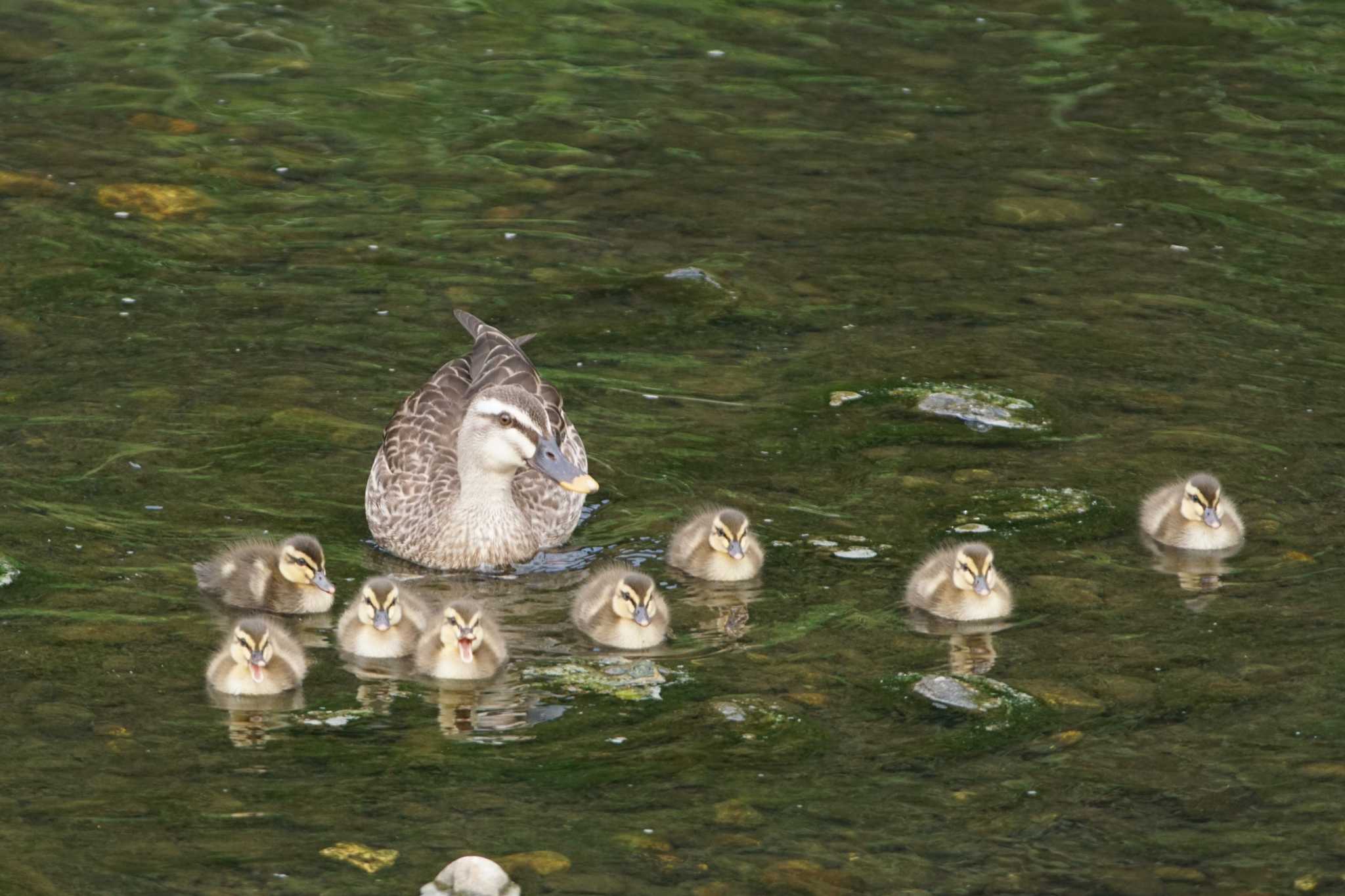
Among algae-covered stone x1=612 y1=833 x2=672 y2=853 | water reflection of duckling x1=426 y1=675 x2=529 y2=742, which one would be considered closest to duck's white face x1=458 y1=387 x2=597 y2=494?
water reflection of duckling x1=426 y1=675 x2=529 y2=742

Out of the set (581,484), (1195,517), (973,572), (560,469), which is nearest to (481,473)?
(560,469)

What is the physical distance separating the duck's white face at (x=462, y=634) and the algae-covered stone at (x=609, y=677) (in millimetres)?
267

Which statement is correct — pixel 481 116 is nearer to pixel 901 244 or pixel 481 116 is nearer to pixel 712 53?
pixel 712 53

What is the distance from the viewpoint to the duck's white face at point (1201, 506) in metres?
Answer: 9.21

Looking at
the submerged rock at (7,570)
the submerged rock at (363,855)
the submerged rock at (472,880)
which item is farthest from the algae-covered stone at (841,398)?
the submerged rock at (472,880)

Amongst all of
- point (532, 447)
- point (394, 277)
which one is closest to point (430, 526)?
point (532, 447)

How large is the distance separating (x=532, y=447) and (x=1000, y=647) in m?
2.37

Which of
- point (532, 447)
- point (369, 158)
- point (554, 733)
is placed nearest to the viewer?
point (554, 733)

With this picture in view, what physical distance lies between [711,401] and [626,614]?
3005 mm

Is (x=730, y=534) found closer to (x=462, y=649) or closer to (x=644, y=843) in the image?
(x=462, y=649)

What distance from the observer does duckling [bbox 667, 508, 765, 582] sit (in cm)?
897

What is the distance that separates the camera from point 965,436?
10.8m

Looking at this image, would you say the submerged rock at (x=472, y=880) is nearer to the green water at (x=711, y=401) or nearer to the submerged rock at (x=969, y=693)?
the green water at (x=711, y=401)

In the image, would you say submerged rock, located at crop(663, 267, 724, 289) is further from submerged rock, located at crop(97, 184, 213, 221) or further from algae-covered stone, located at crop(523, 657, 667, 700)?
algae-covered stone, located at crop(523, 657, 667, 700)
